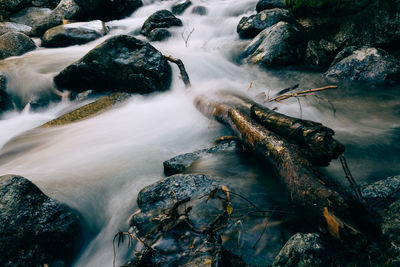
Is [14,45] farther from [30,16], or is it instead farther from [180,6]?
[180,6]

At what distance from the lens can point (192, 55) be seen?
29.0 ft

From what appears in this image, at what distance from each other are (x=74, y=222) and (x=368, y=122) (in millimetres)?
5347

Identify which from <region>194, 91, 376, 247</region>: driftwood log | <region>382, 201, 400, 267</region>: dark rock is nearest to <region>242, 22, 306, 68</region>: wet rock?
<region>194, 91, 376, 247</region>: driftwood log

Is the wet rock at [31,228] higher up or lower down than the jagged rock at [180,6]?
lower down

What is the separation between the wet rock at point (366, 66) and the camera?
5973 millimetres

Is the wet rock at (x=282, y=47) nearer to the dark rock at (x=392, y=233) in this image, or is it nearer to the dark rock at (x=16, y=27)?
the dark rock at (x=392, y=233)

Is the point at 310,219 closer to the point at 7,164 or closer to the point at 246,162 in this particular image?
the point at 246,162

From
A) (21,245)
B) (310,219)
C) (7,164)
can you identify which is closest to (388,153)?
(310,219)

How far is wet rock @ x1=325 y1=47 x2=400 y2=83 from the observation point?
19.6 ft

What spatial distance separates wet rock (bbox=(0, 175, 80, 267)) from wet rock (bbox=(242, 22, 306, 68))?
694 cm

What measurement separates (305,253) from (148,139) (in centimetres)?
359

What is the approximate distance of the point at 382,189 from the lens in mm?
2604

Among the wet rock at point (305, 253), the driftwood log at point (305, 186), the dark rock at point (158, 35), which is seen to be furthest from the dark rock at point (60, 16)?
the wet rock at point (305, 253)

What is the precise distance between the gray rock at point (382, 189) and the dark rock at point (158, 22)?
35.8 ft
